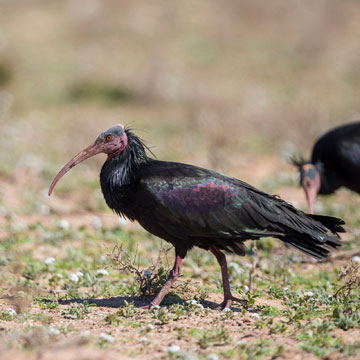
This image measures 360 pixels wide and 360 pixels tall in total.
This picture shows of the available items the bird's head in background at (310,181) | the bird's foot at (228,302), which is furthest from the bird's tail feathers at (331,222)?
the bird's head in background at (310,181)

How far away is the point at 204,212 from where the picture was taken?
18.7 feet

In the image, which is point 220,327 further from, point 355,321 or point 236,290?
point 236,290

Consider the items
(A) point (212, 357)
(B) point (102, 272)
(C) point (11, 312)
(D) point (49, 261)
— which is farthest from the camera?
(D) point (49, 261)

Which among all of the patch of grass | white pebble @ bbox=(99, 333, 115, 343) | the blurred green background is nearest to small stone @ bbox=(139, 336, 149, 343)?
white pebble @ bbox=(99, 333, 115, 343)

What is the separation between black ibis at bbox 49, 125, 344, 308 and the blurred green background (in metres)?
4.46

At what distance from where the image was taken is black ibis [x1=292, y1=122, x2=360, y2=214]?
9.16m

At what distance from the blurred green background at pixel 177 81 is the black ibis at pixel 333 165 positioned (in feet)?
6.01

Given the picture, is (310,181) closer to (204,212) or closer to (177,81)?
(204,212)

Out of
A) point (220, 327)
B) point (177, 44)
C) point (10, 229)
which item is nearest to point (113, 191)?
point (220, 327)

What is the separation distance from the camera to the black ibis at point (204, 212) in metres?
5.70

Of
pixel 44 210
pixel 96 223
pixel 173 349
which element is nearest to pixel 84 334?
pixel 173 349

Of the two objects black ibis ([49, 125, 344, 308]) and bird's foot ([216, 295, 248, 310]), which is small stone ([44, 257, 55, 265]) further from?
bird's foot ([216, 295, 248, 310])

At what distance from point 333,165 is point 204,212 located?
437 centimetres

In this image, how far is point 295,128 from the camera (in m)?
15.7
